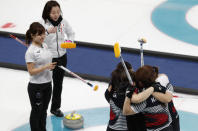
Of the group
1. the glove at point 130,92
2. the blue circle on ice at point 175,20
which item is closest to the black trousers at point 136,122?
the glove at point 130,92

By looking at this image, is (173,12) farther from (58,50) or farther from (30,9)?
(58,50)

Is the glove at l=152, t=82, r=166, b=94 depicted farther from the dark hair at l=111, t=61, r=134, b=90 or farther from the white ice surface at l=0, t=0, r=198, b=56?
the white ice surface at l=0, t=0, r=198, b=56

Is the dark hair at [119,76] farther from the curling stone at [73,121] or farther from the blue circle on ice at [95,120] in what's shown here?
the blue circle on ice at [95,120]

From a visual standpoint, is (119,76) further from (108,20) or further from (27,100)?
(108,20)

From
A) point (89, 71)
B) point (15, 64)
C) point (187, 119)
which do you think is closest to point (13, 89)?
point (15, 64)

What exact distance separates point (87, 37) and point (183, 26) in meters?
1.85

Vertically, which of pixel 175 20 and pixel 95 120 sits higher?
pixel 175 20

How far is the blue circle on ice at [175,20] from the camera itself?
7773 mm

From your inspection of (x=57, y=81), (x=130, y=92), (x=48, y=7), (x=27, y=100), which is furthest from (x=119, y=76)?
(x=27, y=100)

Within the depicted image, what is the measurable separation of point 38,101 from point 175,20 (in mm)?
4619

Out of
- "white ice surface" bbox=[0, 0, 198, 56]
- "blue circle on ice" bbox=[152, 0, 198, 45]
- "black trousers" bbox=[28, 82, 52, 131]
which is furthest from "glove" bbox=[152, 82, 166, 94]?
"blue circle on ice" bbox=[152, 0, 198, 45]

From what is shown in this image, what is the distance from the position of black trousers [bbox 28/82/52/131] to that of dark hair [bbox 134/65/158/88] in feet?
4.32

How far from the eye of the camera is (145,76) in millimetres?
3438

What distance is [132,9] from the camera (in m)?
9.06
